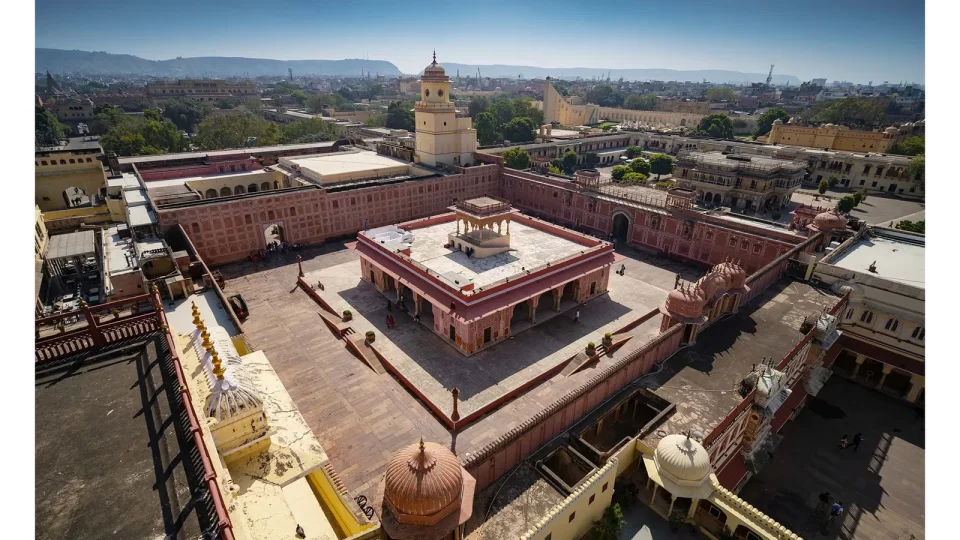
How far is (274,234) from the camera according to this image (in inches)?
1697

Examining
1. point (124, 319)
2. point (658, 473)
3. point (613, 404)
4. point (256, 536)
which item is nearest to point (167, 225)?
point (124, 319)

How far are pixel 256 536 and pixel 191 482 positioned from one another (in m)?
2.95

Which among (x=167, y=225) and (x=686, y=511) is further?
(x=167, y=225)

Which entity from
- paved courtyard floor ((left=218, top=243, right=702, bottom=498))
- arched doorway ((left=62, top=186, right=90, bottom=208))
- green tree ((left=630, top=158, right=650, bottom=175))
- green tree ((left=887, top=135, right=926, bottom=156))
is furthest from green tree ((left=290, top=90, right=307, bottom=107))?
green tree ((left=887, top=135, right=926, bottom=156))

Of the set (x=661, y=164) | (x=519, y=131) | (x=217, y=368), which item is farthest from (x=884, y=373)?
(x=519, y=131)

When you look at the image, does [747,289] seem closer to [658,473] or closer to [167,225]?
[658,473]

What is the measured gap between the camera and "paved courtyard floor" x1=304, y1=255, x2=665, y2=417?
79.7 ft

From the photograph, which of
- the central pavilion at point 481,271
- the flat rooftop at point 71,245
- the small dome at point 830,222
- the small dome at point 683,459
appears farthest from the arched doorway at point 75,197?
the small dome at point 830,222

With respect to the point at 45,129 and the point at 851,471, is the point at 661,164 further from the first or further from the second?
the point at 45,129

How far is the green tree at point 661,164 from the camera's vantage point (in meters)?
70.1

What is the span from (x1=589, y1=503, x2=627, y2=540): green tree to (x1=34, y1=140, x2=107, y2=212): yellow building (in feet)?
165

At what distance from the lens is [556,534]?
15.5 meters

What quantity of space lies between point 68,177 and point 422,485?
5345cm

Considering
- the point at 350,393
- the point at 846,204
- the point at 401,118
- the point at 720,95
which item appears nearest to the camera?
the point at 350,393
